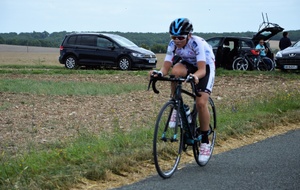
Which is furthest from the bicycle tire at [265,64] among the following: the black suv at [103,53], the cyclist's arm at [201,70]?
the cyclist's arm at [201,70]

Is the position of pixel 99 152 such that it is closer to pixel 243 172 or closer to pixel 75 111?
pixel 243 172

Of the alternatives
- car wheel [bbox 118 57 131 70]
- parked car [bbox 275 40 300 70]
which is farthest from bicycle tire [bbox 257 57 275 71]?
car wheel [bbox 118 57 131 70]

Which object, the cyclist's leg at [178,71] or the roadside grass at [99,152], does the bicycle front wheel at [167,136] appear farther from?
the roadside grass at [99,152]

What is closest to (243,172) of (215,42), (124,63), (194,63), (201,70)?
(201,70)

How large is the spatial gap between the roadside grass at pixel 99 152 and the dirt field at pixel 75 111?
47 centimetres

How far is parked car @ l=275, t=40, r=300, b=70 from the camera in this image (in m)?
23.4

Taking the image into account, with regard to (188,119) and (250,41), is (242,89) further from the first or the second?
(188,119)

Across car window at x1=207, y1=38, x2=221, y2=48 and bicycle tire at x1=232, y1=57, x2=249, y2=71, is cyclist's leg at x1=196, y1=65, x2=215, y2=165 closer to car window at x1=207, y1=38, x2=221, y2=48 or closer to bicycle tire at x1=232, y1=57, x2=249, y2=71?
bicycle tire at x1=232, y1=57, x2=249, y2=71

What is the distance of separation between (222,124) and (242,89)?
294 inches

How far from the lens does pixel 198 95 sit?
23.3 feet

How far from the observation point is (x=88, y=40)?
28094 mm

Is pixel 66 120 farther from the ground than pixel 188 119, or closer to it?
closer to it

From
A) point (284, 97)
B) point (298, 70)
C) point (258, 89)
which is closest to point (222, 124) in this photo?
point (284, 97)

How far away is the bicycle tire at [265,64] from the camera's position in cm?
2536
